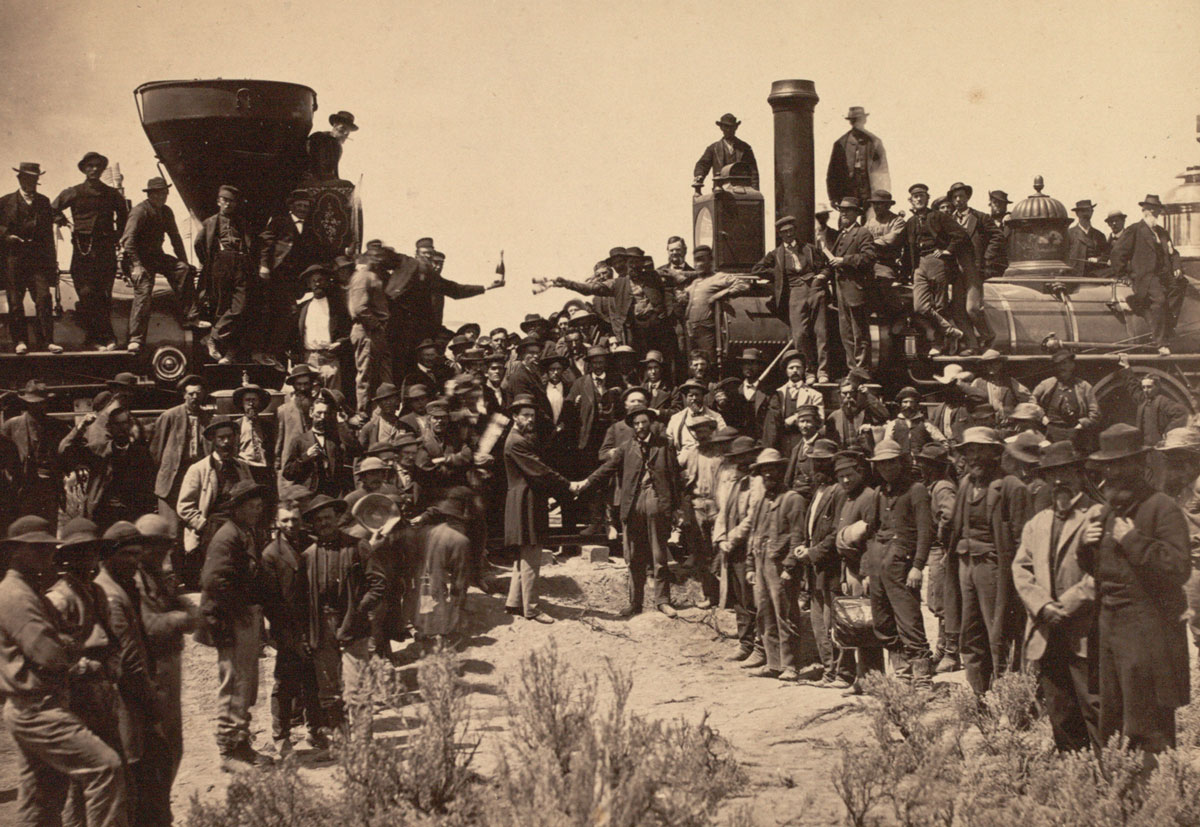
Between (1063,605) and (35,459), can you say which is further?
(35,459)

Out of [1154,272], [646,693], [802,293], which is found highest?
[1154,272]

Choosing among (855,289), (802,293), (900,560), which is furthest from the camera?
(802,293)

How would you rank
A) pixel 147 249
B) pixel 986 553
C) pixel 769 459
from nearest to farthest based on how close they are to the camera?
1. pixel 986 553
2. pixel 769 459
3. pixel 147 249

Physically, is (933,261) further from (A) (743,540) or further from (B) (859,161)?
(A) (743,540)

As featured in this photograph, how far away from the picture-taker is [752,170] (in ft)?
59.3

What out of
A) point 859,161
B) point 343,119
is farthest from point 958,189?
point 343,119

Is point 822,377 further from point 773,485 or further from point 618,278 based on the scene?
point 773,485

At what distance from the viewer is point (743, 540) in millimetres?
12141

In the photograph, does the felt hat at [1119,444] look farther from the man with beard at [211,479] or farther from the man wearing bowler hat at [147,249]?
the man wearing bowler hat at [147,249]

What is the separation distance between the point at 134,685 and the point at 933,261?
11811mm

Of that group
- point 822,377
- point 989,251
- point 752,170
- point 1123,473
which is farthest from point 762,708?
point 989,251

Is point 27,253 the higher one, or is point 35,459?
point 27,253

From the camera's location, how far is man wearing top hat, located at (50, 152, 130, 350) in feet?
47.9

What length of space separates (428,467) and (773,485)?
298cm
